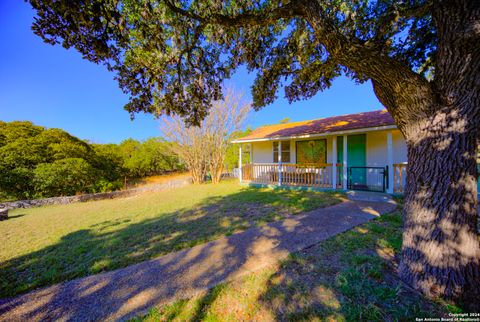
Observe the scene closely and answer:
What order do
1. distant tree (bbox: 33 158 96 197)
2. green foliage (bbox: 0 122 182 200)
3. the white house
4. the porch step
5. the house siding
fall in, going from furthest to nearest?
distant tree (bbox: 33 158 96 197) < green foliage (bbox: 0 122 182 200) < the house siding < the white house < the porch step

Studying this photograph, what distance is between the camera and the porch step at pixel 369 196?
6457 millimetres

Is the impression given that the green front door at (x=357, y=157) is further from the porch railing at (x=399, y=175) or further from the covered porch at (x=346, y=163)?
the porch railing at (x=399, y=175)

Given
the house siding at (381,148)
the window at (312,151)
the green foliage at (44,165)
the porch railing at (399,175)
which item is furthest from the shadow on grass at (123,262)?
the green foliage at (44,165)

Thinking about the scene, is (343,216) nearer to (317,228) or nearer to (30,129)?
(317,228)

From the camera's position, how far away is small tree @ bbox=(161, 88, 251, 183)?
50.1ft

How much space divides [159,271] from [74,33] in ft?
14.6

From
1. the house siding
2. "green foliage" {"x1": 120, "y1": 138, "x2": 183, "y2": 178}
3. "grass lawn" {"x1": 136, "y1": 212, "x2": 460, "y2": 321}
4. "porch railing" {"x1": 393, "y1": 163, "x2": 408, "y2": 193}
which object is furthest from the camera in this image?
"green foliage" {"x1": 120, "y1": 138, "x2": 183, "y2": 178}

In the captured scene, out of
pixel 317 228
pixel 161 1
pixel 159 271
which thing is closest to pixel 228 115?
pixel 161 1

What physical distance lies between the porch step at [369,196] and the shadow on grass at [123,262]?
139 inches

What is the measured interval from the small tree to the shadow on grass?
34.3 ft

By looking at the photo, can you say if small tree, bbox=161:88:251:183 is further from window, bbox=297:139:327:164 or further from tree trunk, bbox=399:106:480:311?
tree trunk, bbox=399:106:480:311

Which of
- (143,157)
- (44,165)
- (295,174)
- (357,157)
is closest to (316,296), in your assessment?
(295,174)

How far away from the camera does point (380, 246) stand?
3098 mm

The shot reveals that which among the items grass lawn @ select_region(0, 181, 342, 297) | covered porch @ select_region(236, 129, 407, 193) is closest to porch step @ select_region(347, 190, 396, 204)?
covered porch @ select_region(236, 129, 407, 193)
